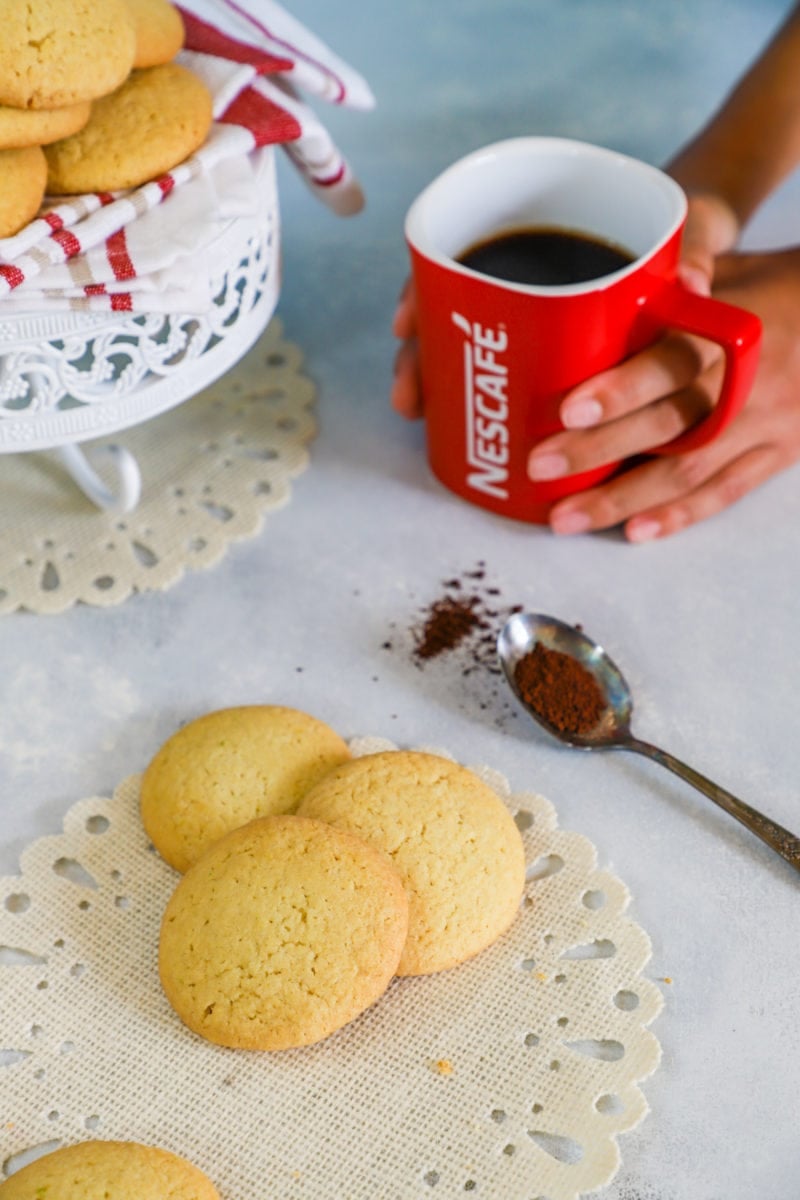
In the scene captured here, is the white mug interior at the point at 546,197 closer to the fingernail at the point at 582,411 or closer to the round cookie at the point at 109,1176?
the fingernail at the point at 582,411

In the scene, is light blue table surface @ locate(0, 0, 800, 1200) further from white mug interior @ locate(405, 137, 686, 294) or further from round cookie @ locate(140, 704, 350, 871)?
white mug interior @ locate(405, 137, 686, 294)

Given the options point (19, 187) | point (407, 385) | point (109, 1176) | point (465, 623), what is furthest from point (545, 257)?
point (109, 1176)

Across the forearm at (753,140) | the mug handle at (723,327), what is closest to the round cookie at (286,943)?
the mug handle at (723,327)

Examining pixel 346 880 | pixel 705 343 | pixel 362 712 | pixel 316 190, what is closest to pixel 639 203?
pixel 705 343

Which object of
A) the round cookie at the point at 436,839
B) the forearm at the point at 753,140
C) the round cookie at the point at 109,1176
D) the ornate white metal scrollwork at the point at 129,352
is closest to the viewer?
the round cookie at the point at 109,1176

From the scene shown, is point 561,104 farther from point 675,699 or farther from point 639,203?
point 675,699

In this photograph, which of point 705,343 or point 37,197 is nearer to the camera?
point 37,197

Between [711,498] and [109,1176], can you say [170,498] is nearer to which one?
[711,498]
